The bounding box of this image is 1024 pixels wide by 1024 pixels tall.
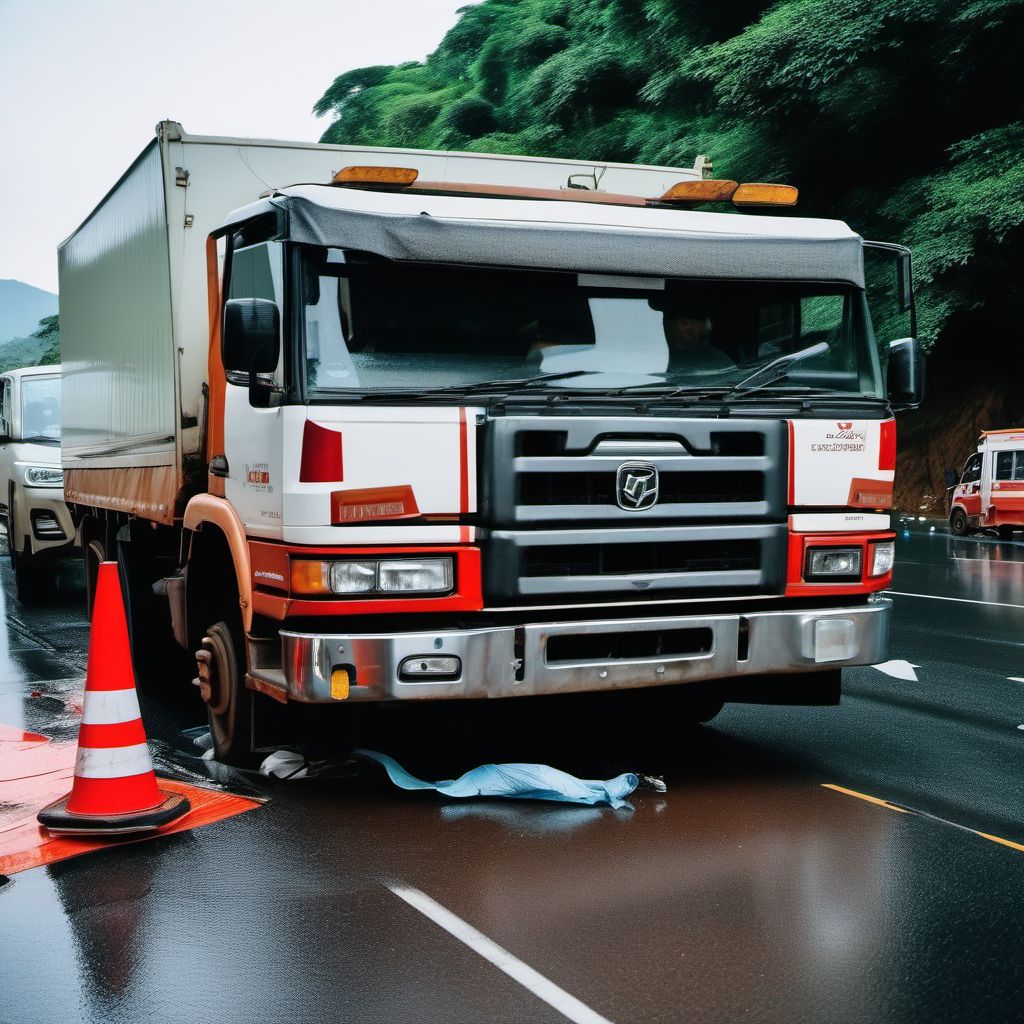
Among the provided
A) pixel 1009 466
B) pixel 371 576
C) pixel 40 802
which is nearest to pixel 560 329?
pixel 371 576

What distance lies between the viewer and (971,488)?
86.6 feet

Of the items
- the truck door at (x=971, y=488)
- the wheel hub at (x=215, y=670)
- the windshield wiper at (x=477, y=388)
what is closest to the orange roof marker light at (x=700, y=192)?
the windshield wiper at (x=477, y=388)

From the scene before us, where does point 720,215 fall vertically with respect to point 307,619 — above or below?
above

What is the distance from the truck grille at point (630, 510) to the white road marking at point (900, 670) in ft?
12.5

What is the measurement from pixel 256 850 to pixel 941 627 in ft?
27.6

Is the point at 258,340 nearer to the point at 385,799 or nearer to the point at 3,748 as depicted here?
the point at 385,799

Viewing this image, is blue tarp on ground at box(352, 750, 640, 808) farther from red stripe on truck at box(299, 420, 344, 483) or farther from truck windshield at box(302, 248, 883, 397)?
truck windshield at box(302, 248, 883, 397)

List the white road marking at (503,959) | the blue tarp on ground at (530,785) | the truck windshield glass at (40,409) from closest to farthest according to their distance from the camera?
1. the white road marking at (503,959)
2. the blue tarp on ground at (530,785)
3. the truck windshield glass at (40,409)

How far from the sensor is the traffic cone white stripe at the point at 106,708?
18.4ft

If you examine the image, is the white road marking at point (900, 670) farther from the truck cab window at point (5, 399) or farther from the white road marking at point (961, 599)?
the truck cab window at point (5, 399)

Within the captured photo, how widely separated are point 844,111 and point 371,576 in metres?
26.1

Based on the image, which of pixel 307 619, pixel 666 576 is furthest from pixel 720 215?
pixel 307 619

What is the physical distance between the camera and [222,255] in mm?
6738

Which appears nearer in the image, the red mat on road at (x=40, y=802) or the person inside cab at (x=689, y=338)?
the red mat on road at (x=40, y=802)
